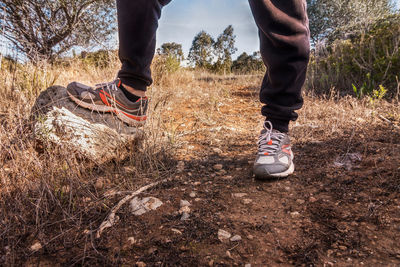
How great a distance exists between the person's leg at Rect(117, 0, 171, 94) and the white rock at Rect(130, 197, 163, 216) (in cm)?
82

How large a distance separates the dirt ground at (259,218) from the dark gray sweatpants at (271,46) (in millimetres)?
425

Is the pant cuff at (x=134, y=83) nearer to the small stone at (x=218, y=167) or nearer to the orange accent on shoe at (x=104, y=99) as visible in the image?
the orange accent on shoe at (x=104, y=99)

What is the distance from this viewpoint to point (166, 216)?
1.12 metres

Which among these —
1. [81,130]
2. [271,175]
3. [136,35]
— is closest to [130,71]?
[136,35]

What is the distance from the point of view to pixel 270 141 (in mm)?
1577

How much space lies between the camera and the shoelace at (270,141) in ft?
5.11

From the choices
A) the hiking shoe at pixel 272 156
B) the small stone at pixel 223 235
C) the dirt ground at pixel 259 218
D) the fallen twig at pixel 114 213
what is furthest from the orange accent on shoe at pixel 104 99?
the small stone at pixel 223 235

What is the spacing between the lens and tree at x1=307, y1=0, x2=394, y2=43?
690 inches

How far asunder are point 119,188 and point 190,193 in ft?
1.16

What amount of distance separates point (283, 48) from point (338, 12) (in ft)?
71.0

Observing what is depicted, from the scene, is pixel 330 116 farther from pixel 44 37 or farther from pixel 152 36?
pixel 44 37

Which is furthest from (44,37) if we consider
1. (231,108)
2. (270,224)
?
(270,224)

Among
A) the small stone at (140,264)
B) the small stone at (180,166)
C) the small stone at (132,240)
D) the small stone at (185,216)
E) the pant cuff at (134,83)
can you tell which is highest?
the pant cuff at (134,83)

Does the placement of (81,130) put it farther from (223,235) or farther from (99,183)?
(223,235)
